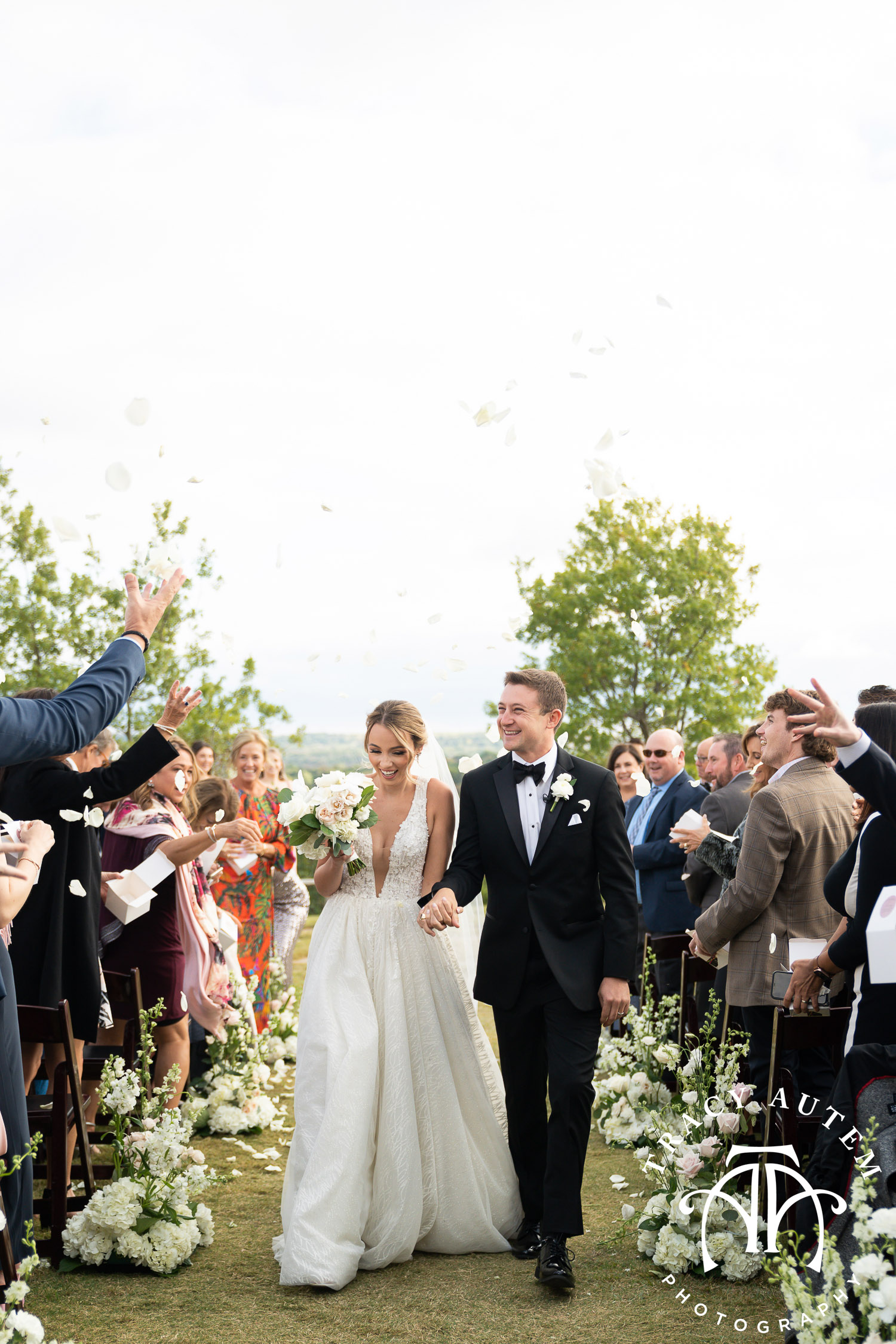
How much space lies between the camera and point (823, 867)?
5.05 metres

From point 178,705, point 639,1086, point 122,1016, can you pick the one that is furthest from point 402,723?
point 639,1086

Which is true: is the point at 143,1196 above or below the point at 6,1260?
below

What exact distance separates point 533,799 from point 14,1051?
2.41m

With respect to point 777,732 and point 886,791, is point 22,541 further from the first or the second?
point 886,791

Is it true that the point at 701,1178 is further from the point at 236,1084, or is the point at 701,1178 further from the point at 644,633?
the point at 644,633

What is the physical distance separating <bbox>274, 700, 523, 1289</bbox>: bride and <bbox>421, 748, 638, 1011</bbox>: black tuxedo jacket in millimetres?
338

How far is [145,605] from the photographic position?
128 inches

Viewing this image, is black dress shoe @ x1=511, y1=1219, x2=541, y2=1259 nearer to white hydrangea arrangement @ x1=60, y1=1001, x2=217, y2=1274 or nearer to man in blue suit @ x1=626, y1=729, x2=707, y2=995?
white hydrangea arrangement @ x1=60, y1=1001, x2=217, y2=1274

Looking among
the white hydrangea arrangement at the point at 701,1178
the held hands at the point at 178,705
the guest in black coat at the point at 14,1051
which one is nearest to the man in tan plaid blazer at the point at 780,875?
the white hydrangea arrangement at the point at 701,1178

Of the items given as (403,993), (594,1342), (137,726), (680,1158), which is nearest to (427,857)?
(403,993)

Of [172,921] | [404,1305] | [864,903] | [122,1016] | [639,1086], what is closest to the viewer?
[864,903]

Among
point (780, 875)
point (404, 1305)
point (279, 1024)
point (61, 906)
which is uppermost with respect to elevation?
point (780, 875)

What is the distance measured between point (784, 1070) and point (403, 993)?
1641 millimetres

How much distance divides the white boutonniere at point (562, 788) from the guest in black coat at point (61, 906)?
1.85 metres
